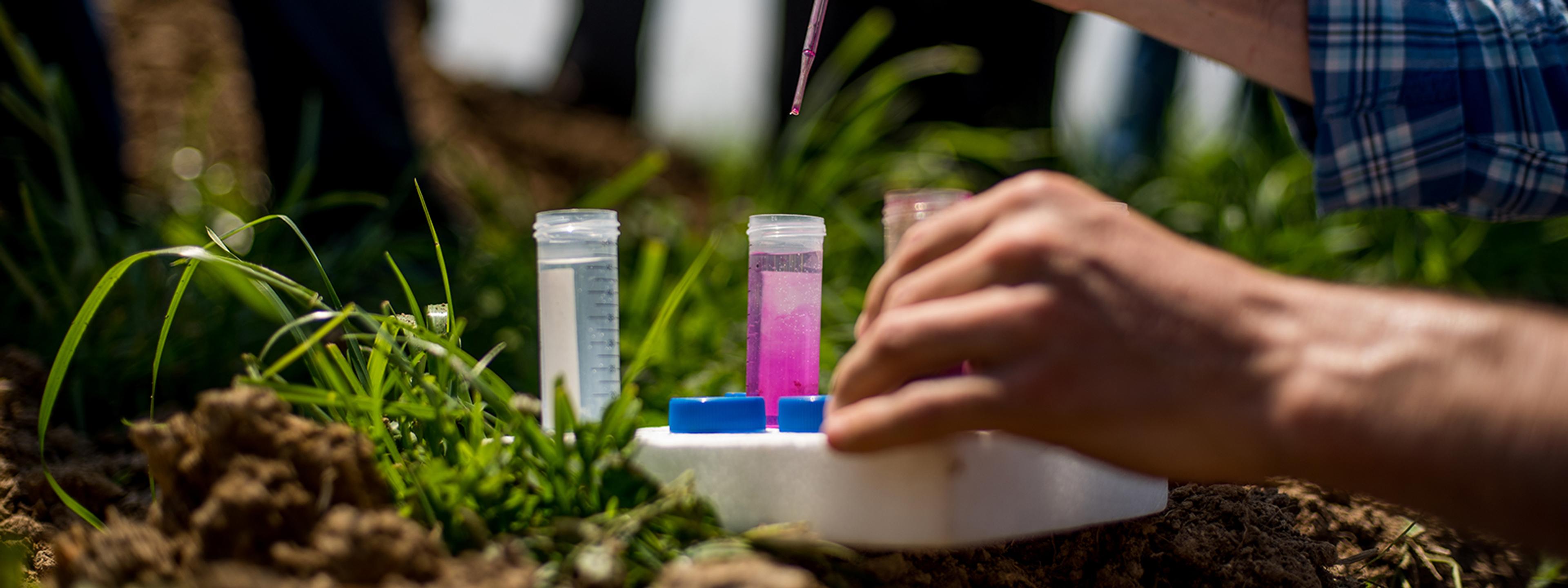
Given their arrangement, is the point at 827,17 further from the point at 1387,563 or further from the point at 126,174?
the point at 1387,563

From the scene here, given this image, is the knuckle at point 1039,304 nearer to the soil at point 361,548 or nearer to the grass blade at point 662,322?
the soil at point 361,548

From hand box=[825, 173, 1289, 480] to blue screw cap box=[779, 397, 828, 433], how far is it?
0.50ft

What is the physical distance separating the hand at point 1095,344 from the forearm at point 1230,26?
63 centimetres

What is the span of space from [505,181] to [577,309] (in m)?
2.69

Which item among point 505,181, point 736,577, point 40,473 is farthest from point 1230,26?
point 505,181

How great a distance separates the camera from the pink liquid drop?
Result: 854 millimetres

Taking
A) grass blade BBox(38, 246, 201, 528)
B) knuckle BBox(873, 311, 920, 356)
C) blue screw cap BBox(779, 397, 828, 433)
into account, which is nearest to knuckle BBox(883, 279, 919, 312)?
knuckle BBox(873, 311, 920, 356)

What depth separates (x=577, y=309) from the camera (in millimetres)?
827

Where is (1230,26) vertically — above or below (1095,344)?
above

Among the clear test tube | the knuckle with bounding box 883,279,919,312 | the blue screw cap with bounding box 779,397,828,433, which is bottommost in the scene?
the blue screw cap with bounding box 779,397,828,433

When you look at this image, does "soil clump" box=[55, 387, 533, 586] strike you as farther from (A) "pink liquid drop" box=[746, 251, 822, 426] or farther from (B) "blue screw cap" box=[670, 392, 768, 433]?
(A) "pink liquid drop" box=[746, 251, 822, 426]

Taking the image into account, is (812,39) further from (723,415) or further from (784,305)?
(723,415)

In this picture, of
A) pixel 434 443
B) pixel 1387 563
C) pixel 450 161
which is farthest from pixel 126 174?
pixel 1387 563

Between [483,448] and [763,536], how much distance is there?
0.23 metres
